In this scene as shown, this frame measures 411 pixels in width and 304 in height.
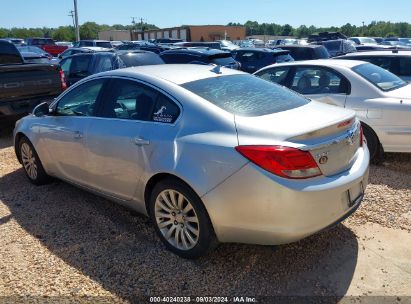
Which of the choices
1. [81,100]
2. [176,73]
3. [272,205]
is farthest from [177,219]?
[81,100]

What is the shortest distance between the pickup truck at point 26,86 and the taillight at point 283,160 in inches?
232

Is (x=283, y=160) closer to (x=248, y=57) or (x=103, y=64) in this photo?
(x=103, y=64)

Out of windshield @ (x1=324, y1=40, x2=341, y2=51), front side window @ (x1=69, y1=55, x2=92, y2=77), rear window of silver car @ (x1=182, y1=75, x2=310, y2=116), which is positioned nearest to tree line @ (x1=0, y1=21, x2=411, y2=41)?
windshield @ (x1=324, y1=40, x2=341, y2=51)

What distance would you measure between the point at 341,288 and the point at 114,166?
221 centimetres

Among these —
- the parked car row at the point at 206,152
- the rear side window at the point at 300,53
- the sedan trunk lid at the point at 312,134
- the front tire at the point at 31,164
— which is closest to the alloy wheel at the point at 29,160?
the front tire at the point at 31,164

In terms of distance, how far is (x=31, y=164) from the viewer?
5.27m

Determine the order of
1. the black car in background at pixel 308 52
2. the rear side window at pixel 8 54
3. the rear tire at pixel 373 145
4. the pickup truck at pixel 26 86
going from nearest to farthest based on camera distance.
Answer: the rear tire at pixel 373 145
the pickup truck at pixel 26 86
the rear side window at pixel 8 54
the black car in background at pixel 308 52

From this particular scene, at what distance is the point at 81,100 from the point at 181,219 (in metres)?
1.91

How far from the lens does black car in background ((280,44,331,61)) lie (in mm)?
14729

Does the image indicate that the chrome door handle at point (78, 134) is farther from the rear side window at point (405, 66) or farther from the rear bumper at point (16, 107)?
the rear side window at point (405, 66)

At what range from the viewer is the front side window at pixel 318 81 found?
5988 millimetres

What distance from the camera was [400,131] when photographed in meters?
5.35

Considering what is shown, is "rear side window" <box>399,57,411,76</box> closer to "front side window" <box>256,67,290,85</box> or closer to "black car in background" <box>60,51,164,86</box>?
"front side window" <box>256,67,290,85</box>

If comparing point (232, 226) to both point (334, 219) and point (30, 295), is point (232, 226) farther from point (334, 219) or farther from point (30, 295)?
point (30, 295)
